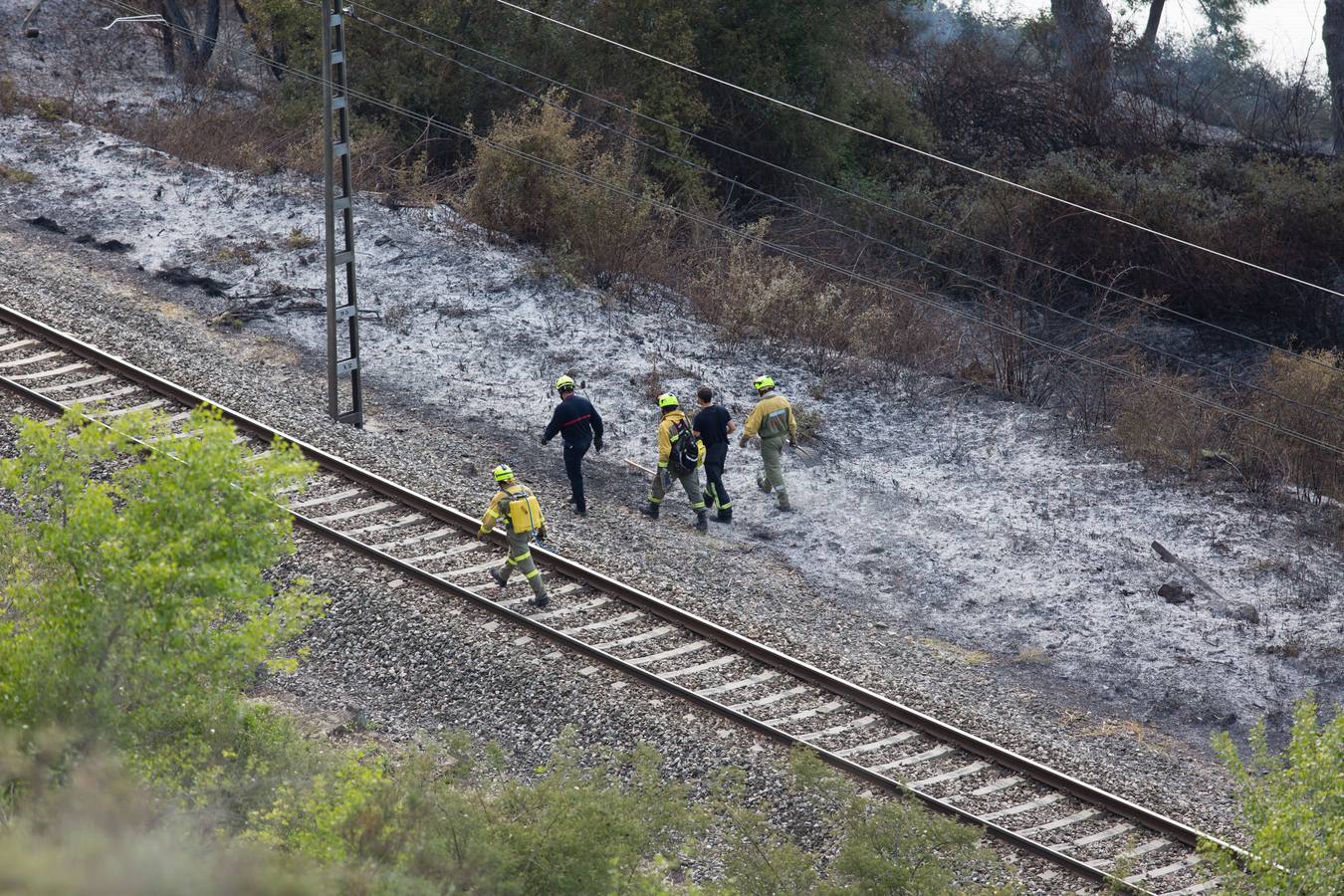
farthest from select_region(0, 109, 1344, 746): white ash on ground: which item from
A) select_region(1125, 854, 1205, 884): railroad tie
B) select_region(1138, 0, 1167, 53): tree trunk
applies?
select_region(1138, 0, 1167, 53): tree trunk

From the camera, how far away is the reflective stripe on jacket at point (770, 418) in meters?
15.5

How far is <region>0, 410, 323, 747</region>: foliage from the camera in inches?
333

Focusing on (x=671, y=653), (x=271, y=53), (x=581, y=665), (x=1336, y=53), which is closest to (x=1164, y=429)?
(x=671, y=653)

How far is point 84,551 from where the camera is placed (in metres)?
8.62

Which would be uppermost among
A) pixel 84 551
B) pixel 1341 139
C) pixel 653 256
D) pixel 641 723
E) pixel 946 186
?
pixel 1341 139

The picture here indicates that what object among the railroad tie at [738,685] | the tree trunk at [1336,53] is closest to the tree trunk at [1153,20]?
the tree trunk at [1336,53]

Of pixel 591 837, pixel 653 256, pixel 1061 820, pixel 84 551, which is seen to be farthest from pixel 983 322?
pixel 84 551

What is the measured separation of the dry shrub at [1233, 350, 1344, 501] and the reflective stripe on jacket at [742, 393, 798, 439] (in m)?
5.77

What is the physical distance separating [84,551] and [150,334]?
985 cm

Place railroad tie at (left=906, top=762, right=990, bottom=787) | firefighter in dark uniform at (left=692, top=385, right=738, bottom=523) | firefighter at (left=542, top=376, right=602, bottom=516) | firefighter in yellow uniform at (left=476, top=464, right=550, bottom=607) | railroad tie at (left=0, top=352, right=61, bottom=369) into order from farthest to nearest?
railroad tie at (left=0, top=352, right=61, bottom=369) < firefighter in dark uniform at (left=692, top=385, right=738, bottom=523) < firefighter at (left=542, top=376, right=602, bottom=516) < firefighter in yellow uniform at (left=476, top=464, right=550, bottom=607) < railroad tie at (left=906, top=762, right=990, bottom=787)

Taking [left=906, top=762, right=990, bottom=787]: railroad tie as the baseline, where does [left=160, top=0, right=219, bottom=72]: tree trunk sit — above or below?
above

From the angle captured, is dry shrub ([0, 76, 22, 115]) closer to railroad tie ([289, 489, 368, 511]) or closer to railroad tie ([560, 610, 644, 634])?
railroad tie ([289, 489, 368, 511])

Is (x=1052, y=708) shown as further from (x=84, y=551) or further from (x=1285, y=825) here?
(x=84, y=551)

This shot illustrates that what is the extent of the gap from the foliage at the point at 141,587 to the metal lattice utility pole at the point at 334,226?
6929 mm
